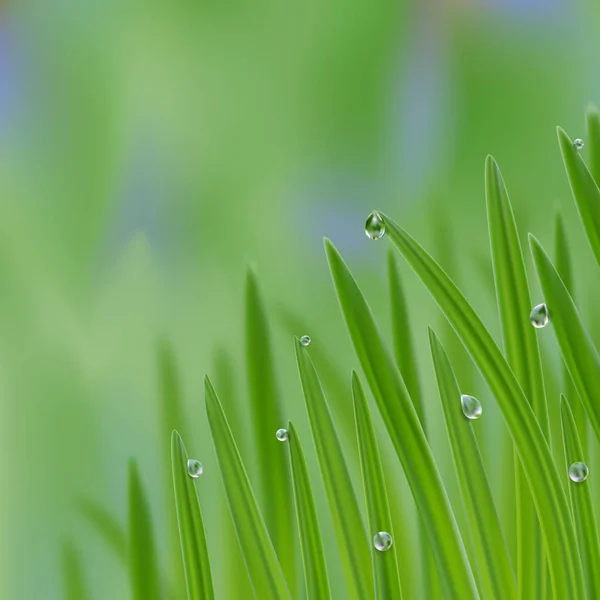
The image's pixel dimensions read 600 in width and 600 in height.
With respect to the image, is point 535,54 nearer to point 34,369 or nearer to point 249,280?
point 249,280

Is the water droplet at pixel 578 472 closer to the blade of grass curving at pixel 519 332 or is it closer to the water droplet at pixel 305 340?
the blade of grass curving at pixel 519 332

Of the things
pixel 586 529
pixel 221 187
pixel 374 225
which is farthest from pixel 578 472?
pixel 221 187

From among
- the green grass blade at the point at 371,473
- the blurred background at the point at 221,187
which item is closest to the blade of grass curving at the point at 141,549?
the blurred background at the point at 221,187

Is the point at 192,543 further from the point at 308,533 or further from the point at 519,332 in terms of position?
the point at 519,332

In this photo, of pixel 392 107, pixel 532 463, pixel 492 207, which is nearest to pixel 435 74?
pixel 392 107

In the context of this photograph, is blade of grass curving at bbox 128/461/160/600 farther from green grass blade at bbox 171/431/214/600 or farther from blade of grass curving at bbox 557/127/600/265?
blade of grass curving at bbox 557/127/600/265

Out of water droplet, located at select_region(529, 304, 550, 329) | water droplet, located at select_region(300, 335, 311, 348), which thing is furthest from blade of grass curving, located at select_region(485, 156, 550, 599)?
water droplet, located at select_region(300, 335, 311, 348)
